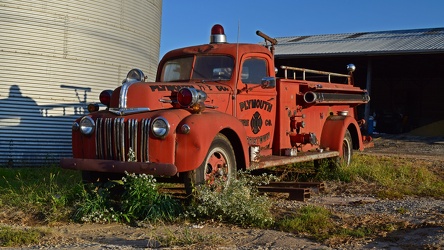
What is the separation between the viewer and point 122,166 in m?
6.62

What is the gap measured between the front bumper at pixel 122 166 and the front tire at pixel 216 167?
0.44 metres

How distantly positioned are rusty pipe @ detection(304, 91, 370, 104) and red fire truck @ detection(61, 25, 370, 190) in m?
0.02

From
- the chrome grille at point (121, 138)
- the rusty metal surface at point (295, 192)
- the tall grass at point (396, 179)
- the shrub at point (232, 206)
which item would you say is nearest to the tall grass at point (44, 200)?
the chrome grille at point (121, 138)

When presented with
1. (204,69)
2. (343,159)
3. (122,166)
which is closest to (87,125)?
(122,166)

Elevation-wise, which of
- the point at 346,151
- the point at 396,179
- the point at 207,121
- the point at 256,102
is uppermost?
the point at 256,102

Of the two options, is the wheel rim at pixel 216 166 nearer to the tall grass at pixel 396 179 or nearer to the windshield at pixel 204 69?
the windshield at pixel 204 69

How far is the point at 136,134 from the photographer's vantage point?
22.3 ft

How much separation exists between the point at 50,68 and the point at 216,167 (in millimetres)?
6970

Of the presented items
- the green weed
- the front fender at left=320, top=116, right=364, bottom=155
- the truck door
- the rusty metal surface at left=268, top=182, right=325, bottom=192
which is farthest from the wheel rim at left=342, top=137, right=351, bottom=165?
the green weed

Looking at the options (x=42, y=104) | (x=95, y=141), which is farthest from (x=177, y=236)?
(x=42, y=104)

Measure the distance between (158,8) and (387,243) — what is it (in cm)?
1202

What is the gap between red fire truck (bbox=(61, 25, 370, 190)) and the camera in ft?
21.8

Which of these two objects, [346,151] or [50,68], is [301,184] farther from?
[50,68]

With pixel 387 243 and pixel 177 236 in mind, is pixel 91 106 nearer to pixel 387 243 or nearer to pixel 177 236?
pixel 177 236
